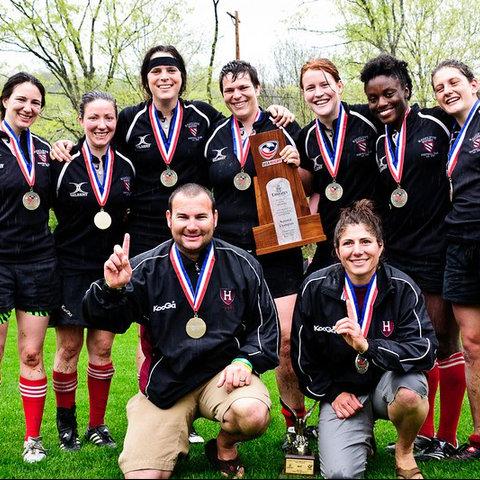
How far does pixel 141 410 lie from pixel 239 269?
112cm

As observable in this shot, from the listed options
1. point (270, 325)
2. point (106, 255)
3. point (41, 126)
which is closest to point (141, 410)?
point (270, 325)

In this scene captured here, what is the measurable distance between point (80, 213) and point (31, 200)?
405mm

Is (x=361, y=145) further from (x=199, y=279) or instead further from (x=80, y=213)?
(x=80, y=213)

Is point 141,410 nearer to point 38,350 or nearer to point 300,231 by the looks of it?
point 38,350

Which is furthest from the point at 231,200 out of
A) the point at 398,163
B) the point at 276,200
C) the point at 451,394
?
the point at 451,394

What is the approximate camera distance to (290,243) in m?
5.30

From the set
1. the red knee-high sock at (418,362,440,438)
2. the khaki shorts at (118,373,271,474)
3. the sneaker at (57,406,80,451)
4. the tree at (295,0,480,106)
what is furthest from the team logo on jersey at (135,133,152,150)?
the tree at (295,0,480,106)

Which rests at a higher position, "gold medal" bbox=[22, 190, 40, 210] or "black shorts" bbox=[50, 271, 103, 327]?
"gold medal" bbox=[22, 190, 40, 210]

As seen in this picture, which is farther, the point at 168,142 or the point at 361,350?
the point at 168,142

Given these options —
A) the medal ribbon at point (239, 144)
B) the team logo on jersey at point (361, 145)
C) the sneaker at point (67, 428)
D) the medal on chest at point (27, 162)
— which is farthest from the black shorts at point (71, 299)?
the team logo on jersey at point (361, 145)

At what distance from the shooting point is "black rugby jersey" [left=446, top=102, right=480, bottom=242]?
15.5 feet

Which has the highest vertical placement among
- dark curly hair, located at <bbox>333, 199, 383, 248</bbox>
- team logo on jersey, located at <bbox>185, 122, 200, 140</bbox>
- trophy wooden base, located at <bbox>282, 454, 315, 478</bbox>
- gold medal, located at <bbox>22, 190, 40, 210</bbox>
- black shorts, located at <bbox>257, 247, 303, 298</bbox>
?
team logo on jersey, located at <bbox>185, 122, 200, 140</bbox>

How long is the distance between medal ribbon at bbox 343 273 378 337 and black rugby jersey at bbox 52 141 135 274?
2.00 m

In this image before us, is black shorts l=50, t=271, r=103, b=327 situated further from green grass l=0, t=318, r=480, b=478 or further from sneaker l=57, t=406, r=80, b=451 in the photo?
green grass l=0, t=318, r=480, b=478
